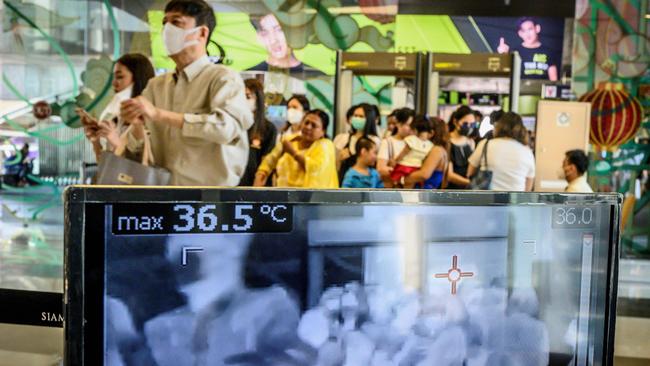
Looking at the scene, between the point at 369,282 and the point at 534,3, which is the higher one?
the point at 534,3

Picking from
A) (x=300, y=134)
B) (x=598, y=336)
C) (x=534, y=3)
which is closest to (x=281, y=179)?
(x=300, y=134)

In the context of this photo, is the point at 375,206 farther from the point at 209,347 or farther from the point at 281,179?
the point at 281,179

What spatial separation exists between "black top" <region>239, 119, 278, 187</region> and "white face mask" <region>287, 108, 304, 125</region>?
18cm

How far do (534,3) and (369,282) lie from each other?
4830 mm

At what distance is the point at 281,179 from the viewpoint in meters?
4.55

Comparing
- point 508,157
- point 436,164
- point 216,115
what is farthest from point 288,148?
point 508,157

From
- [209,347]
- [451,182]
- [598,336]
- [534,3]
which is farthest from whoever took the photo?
[534,3]

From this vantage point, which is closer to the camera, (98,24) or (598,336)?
(598,336)

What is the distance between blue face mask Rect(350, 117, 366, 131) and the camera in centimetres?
480

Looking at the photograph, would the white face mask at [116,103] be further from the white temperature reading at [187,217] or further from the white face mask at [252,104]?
the white temperature reading at [187,217]

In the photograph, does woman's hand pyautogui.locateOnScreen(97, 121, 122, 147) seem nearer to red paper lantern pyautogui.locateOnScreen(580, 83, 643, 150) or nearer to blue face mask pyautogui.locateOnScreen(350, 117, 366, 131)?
blue face mask pyautogui.locateOnScreen(350, 117, 366, 131)

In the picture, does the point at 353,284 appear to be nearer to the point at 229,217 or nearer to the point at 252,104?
the point at 229,217

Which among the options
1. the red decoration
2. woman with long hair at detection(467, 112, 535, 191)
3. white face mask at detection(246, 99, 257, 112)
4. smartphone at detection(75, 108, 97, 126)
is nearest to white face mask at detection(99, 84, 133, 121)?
smartphone at detection(75, 108, 97, 126)

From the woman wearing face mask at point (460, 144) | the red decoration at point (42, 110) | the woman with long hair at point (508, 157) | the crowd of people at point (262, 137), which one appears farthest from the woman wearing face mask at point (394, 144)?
the red decoration at point (42, 110)
